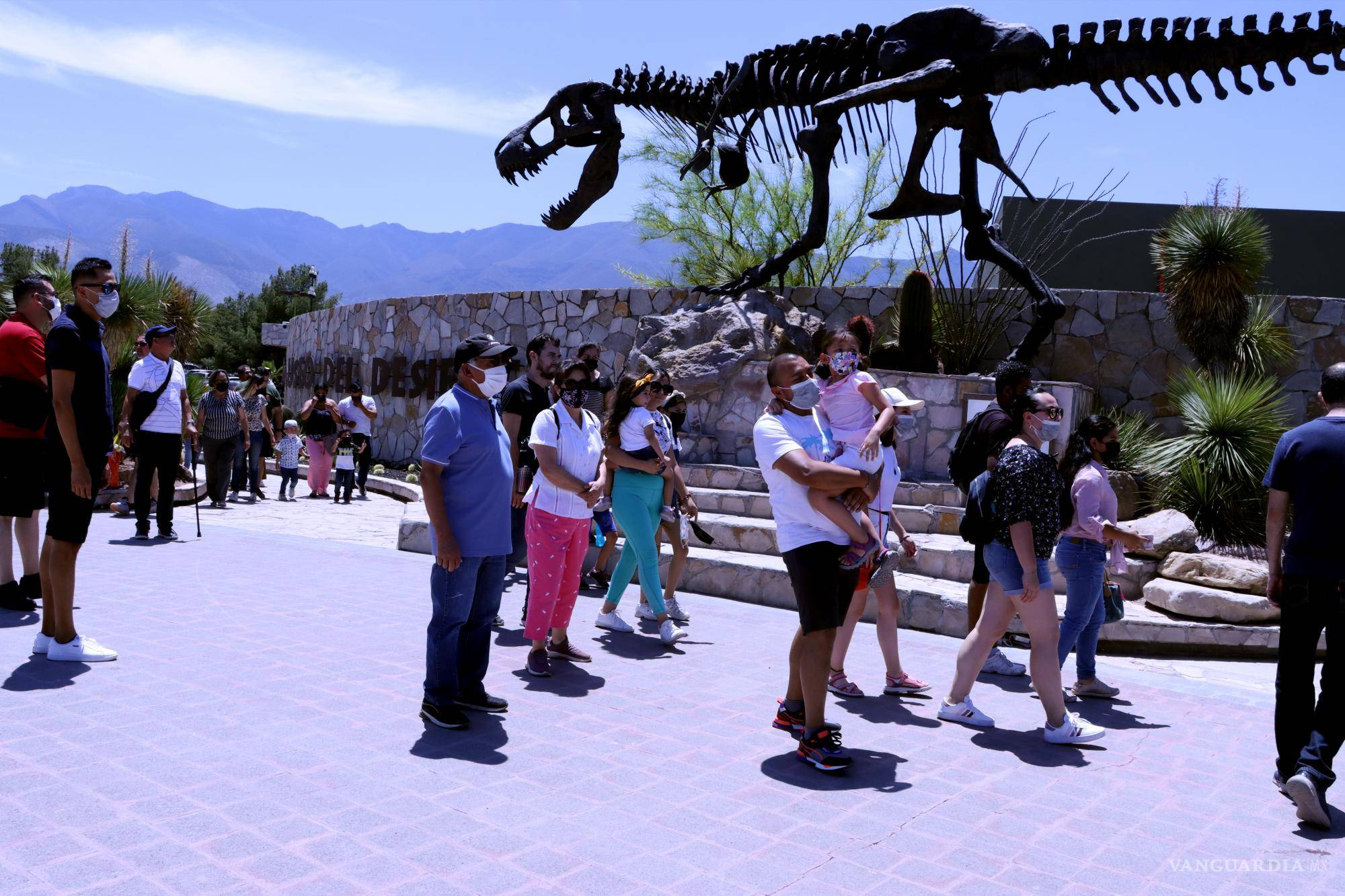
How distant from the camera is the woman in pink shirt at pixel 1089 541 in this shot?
6020 mm

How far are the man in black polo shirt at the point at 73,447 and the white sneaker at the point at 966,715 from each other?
4490mm

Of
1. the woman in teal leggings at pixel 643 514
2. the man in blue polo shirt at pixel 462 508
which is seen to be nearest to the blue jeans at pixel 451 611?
the man in blue polo shirt at pixel 462 508

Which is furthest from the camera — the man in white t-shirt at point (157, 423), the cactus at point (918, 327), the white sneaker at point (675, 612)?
the cactus at point (918, 327)

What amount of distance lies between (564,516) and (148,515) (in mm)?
6096

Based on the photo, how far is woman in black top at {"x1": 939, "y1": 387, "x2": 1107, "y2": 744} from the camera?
506 centimetres

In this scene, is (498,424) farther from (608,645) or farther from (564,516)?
(608,645)

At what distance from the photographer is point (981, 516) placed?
18.3 feet

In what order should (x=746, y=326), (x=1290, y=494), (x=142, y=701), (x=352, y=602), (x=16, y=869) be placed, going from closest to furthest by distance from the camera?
(x=16, y=869) < (x=1290, y=494) < (x=142, y=701) < (x=352, y=602) < (x=746, y=326)

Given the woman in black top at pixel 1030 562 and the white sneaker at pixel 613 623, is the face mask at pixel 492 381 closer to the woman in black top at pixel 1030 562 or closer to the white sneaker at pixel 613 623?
the woman in black top at pixel 1030 562

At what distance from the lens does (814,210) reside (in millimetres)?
11891

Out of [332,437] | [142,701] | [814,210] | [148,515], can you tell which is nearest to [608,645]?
[142,701]

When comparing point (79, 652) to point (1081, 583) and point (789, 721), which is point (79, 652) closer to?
point (789, 721)

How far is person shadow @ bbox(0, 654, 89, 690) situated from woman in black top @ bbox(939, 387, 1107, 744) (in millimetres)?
4585

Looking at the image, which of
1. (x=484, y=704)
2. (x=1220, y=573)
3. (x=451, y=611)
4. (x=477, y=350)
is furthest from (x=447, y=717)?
(x=1220, y=573)
